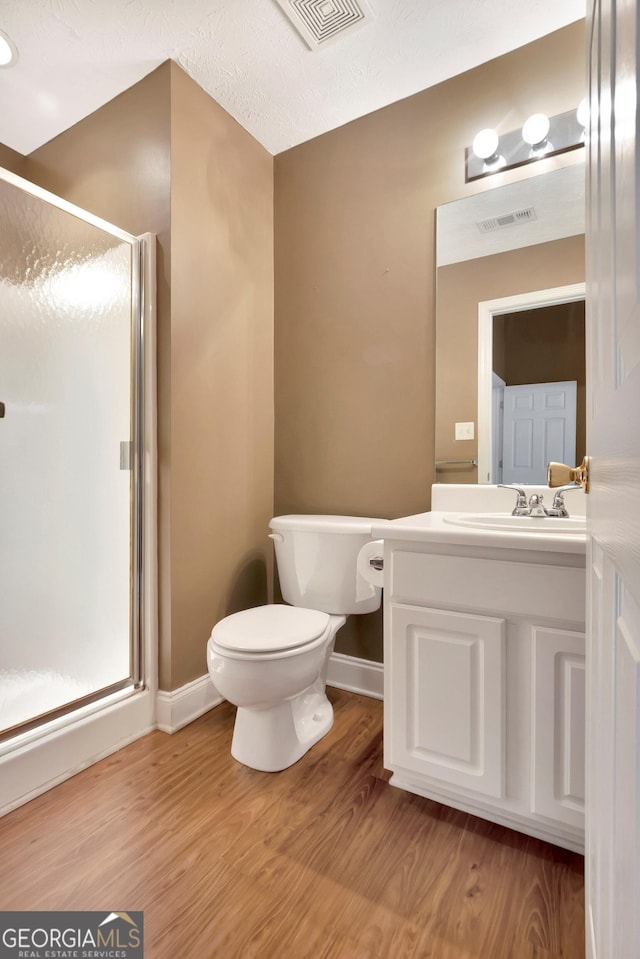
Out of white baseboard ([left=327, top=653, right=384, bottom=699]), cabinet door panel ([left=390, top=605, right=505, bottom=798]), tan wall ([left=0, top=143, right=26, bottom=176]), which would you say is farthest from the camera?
tan wall ([left=0, top=143, right=26, bottom=176])

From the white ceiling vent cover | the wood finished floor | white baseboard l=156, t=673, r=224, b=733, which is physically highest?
the white ceiling vent cover

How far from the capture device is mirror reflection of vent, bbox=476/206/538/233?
1.70 m

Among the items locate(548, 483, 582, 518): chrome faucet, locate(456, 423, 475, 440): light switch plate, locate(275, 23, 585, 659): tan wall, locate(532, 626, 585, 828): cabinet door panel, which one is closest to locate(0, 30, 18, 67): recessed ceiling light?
locate(275, 23, 585, 659): tan wall

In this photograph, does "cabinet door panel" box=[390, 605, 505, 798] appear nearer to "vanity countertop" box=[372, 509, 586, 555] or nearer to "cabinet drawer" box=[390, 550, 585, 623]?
"cabinet drawer" box=[390, 550, 585, 623]

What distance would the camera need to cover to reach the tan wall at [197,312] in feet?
5.88

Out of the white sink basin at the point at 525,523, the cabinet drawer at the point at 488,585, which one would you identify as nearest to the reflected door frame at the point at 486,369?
the white sink basin at the point at 525,523

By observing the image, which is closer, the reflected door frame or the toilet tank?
the reflected door frame

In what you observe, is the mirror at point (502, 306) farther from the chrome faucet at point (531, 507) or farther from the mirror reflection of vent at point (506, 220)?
the chrome faucet at point (531, 507)

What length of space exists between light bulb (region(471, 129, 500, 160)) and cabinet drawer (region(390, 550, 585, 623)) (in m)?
1.49

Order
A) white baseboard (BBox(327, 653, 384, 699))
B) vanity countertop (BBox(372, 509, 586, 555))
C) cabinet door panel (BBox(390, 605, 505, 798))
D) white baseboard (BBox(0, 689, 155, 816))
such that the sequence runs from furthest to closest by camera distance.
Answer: white baseboard (BBox(327, 653, 384, 699)) < white baseboard (BBox(0, 689, 155, 816)) < cabinet door panel (BBox(390, 605, 505, 798)) < vanity countertop (BBox(372, 509, 586, 555))

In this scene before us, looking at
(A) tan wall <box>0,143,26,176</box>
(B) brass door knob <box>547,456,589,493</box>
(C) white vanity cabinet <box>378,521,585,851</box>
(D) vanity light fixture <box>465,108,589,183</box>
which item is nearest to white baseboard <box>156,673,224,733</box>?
(C) white vanity cabinet <box>378,521,585,851</box>

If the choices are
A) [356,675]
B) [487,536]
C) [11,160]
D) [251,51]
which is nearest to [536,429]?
[487,536]

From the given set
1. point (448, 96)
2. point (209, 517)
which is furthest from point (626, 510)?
point (448, 96)

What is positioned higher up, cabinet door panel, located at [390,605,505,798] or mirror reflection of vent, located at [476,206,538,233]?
mirror reflection of vent, located at [476,206,538,233]
